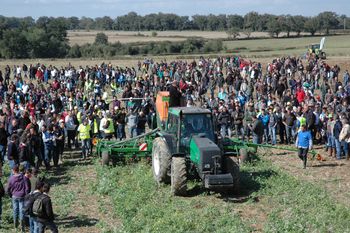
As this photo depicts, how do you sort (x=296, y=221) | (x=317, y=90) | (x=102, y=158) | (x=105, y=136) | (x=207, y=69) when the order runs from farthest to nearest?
1. (x=207, y=69)
2. (x=317, y=90)
3. (x=105, y=136)
4. (x=102, y=158)
5. (x=296, y=221)

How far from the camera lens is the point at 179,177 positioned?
42.5ft

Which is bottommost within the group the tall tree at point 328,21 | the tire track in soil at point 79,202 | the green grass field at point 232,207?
the tire track in soil at point 79,202

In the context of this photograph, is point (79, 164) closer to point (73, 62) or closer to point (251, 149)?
point (251, 149)

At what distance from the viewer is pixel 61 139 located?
17109mm

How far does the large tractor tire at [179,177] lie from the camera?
12.9 metres

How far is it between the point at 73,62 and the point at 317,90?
26855mm

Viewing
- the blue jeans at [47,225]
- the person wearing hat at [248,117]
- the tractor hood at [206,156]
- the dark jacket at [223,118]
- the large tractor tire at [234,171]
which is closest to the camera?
the blue jeans at [47,225]

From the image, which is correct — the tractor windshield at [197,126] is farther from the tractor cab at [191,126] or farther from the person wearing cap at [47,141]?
the person wearing cap at [47,141]

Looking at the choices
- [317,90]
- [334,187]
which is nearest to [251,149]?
[334,187]

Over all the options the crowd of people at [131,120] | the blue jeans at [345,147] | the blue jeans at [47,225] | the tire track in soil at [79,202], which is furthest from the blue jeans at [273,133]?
the blue jeans at [47,225]

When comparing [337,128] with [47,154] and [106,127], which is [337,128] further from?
[47,154]

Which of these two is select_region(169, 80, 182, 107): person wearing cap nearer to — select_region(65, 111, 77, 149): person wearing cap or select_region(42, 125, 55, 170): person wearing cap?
select_region(42, 125, 55, 170): person wearing cap

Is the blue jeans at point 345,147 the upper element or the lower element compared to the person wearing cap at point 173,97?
lower

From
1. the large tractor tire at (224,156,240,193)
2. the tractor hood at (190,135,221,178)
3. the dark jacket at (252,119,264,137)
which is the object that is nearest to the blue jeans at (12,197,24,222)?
the tractor hood at (190,135,221,178)
